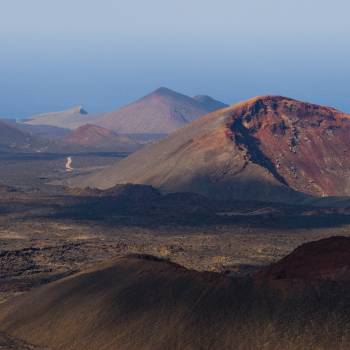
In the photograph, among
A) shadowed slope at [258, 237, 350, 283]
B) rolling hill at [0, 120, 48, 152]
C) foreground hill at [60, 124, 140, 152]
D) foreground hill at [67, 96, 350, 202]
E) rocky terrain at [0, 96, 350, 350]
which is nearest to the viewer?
rocky terrain at [0, 96, 350, 350]

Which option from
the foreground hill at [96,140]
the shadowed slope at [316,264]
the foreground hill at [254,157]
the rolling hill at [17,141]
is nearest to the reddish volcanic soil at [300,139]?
the foreground hill at [254,157]

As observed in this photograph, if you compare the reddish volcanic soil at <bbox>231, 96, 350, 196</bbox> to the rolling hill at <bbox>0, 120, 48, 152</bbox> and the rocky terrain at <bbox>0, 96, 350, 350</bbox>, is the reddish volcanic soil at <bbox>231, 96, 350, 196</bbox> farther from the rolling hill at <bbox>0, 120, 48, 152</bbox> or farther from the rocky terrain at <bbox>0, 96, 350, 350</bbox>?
the rolling hill at <bbox>0, 120, 48, 152</bbox>

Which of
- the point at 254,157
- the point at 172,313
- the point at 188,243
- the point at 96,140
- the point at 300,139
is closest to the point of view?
the point at 172,313

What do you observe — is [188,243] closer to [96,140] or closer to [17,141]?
[17,141]

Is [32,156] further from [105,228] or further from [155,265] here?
[155,265]

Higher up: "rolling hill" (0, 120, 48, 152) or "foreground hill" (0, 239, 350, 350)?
"rolling hill" (0, 120, 48, 152)

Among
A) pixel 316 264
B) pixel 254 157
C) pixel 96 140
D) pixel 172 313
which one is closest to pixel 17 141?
pixel 96 140

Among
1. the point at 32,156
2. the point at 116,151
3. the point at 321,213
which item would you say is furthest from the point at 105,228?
the point at 116,151

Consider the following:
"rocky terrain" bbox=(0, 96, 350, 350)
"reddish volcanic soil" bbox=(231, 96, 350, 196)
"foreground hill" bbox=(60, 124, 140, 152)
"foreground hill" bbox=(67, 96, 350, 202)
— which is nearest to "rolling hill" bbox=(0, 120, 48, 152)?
"foreground hill" bbox=(60, 124, 140, 152)
